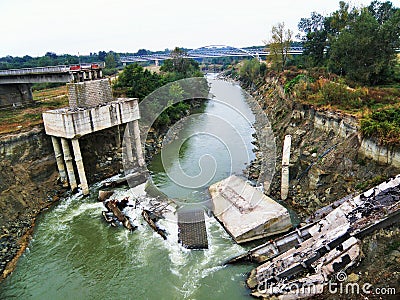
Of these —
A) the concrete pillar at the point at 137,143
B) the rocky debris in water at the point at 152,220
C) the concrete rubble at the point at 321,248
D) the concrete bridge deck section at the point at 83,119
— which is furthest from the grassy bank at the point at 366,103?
the concrete bridge deck section at the point at 83,119

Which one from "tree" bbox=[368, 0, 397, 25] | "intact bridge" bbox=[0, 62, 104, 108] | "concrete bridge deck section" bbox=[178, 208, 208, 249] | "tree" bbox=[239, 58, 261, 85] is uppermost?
"tree" bbox=[368, 0, 397, 25]

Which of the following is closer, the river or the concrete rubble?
the concrete rubble

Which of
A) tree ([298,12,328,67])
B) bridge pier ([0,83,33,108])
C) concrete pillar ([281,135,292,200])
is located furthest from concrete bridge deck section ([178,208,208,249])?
tree ([298,12,328,67])

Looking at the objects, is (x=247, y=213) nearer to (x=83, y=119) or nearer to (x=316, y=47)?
(x=83, y=119)

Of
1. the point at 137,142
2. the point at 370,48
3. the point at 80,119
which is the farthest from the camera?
the point at 137,142

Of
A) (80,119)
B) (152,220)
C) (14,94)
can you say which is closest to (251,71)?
(14,94)

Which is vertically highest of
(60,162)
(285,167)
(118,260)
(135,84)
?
(135,84)

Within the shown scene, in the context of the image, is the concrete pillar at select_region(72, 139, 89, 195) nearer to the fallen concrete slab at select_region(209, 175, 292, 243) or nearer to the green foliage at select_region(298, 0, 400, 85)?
the fallen concrete slab at select_region(209, 175, 292, 243)
